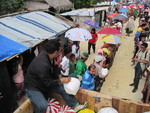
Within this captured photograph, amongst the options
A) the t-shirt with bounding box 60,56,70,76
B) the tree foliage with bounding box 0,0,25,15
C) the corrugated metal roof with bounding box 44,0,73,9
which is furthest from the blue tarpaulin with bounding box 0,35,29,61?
the tree foliage with bounding box 0,0,25,15

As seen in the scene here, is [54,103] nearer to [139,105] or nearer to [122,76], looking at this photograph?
[139,105]

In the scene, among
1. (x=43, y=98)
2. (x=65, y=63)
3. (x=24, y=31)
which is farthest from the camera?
(x=24, y=31)

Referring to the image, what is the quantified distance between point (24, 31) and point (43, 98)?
2.41 metres

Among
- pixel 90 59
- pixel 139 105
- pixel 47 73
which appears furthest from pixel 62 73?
pixel 90 59

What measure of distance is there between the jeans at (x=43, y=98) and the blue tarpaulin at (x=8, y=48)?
96 cm

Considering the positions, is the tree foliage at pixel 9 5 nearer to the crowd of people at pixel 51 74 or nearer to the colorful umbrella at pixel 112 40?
the crowd of people at pixel 51 74

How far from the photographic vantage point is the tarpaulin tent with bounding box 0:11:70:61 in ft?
11.4

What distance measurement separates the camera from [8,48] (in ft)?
11.1

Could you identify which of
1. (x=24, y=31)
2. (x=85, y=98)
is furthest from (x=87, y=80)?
(x=24, y=31)

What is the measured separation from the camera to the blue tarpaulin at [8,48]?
316 cm

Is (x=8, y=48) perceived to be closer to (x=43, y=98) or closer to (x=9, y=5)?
(x=43, y=98)

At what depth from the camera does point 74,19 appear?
12344 mm

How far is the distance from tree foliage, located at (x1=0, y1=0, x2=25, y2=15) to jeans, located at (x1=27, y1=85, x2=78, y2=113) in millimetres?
9755

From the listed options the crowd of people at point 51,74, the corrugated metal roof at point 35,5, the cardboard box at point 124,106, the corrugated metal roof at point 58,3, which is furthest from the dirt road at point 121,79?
the corrugated metal roof at point 35,5
